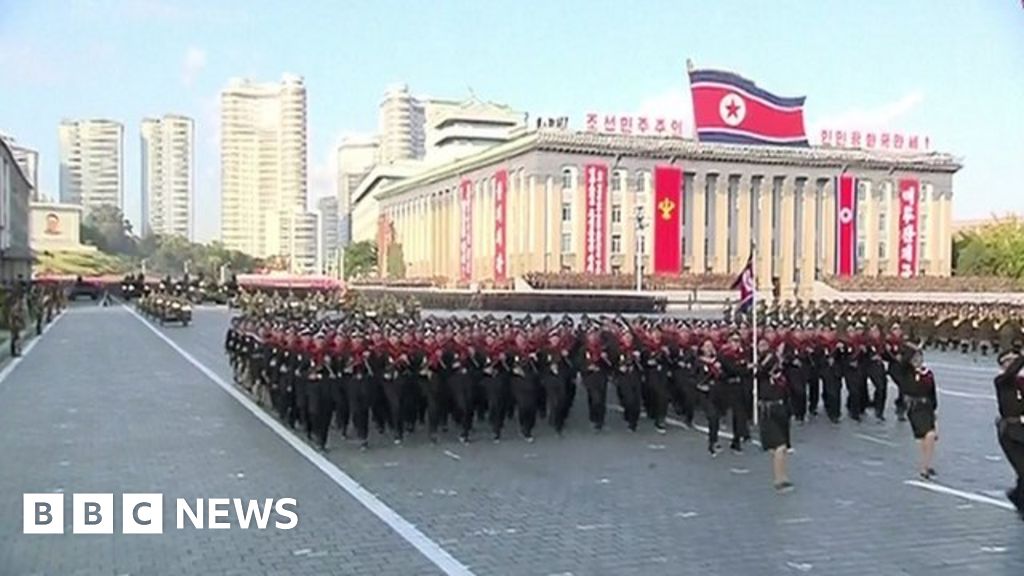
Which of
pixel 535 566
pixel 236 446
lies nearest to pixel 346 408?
pixel 236 446

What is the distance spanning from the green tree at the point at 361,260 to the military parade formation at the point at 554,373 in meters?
104

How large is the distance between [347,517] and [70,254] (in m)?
105

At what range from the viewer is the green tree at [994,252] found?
267 ft

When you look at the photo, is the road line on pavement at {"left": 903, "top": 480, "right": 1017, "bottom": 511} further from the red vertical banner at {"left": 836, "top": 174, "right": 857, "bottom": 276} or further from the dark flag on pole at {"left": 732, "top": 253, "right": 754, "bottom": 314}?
the red vertical banner at {"left": 836, "top": 174, "right": 857, "bottom": 276}

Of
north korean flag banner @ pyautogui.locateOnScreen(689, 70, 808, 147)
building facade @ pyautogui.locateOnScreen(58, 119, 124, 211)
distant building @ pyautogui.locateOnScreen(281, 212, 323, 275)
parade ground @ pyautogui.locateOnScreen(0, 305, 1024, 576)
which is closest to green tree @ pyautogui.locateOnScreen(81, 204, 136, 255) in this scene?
building facade @ pyautogui.locateOnScreen(58, 119, 124, 211)

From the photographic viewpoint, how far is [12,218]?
196 ft

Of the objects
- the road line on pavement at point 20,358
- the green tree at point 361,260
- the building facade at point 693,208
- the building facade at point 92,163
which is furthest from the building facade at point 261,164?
the road line on pavement at point 20,358

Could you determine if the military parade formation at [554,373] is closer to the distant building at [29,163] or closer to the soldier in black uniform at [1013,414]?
the soldier in black uniform at [1013,414]

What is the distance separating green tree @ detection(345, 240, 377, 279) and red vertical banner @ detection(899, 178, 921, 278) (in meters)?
57.7

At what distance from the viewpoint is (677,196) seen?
7438 centimetres

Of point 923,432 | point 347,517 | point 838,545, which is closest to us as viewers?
point 838,545

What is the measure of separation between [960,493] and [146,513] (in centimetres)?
749

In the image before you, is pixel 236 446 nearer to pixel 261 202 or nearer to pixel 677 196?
pixel 677 196

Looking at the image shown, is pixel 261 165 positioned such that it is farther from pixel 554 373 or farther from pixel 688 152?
pixel 554 373
